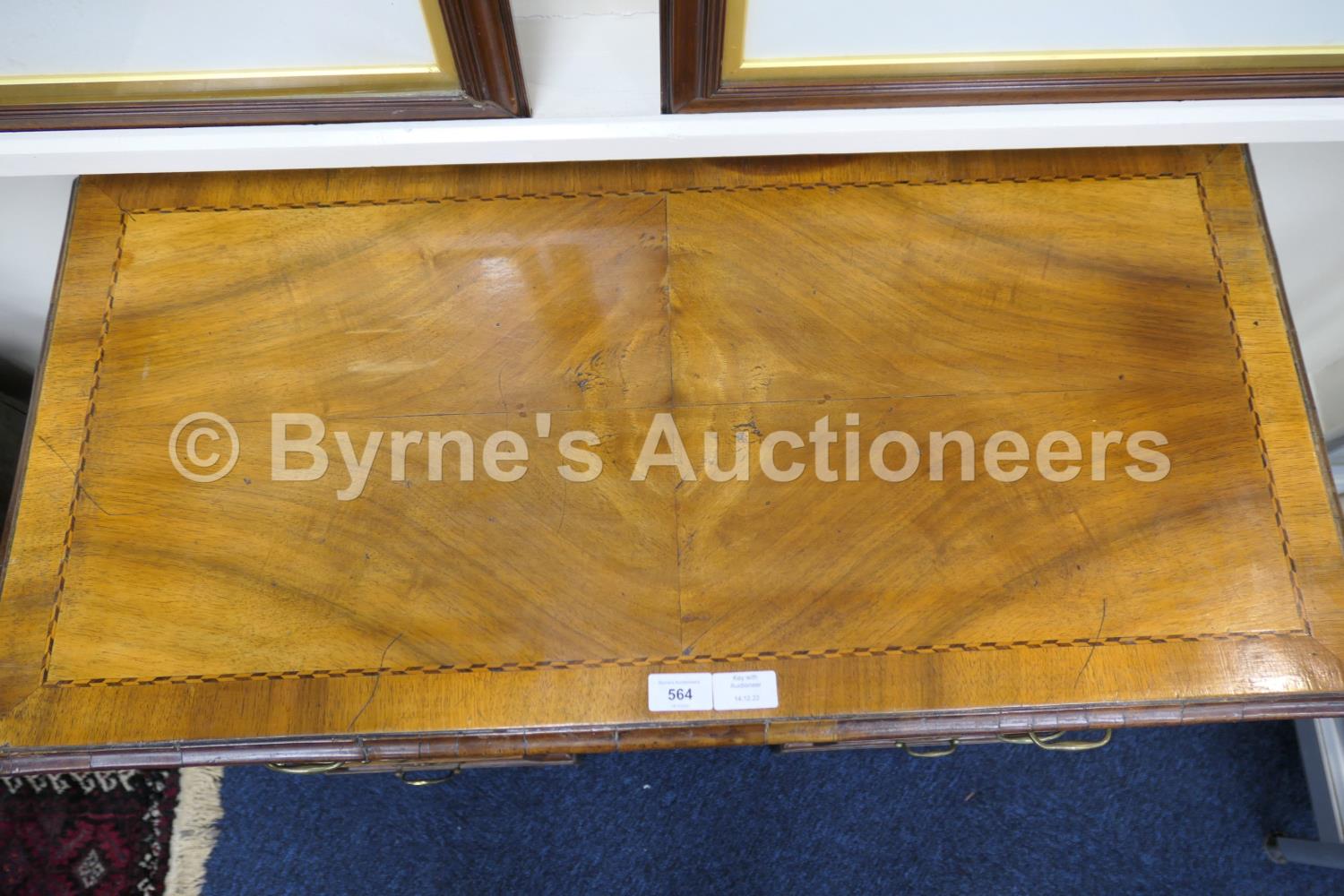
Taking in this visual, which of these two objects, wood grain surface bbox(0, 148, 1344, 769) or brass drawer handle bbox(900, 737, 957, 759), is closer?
wood grain surface bbox(0, 148, 1344, 769)

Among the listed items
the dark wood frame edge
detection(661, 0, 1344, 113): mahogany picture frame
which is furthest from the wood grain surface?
detection(661, 0, 1344, 113): mahogany picture frame

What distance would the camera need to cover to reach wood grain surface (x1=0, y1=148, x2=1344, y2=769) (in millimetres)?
657

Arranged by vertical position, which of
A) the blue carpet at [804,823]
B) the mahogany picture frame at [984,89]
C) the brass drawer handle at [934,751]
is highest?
the mahogany picture frame at [984,89]

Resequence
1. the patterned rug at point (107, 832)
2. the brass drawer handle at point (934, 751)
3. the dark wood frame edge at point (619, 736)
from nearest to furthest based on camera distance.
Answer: the dark wood frame edge at point (619, 736), the brass drawer handle at point (934, 751), the patterned rug at point (107, 832)

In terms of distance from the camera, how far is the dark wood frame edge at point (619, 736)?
2.12 feet

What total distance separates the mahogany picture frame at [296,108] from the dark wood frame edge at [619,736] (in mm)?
540

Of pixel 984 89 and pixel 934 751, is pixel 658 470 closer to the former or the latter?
pixel 984 89

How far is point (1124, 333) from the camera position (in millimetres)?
748

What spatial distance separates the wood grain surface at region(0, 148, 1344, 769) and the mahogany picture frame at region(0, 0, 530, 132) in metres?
0.11

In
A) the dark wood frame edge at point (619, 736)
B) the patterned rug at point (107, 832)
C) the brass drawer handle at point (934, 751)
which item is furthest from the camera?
the patterned rug at point (107, 832)

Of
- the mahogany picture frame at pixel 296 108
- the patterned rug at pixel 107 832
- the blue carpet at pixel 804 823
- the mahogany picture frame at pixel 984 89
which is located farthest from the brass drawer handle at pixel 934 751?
the patterned rug at pixel 107 832

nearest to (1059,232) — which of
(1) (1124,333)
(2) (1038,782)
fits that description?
(1) (1124,333)

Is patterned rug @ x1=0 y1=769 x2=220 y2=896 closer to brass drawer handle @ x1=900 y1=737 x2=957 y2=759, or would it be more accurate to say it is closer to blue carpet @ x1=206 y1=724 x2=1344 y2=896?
blue carpet @ x1=206 y1=724 x2=1344 y2=896

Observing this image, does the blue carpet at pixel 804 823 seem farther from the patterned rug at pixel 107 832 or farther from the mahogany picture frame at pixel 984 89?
the mahogany picture frame at pixel 984 89
